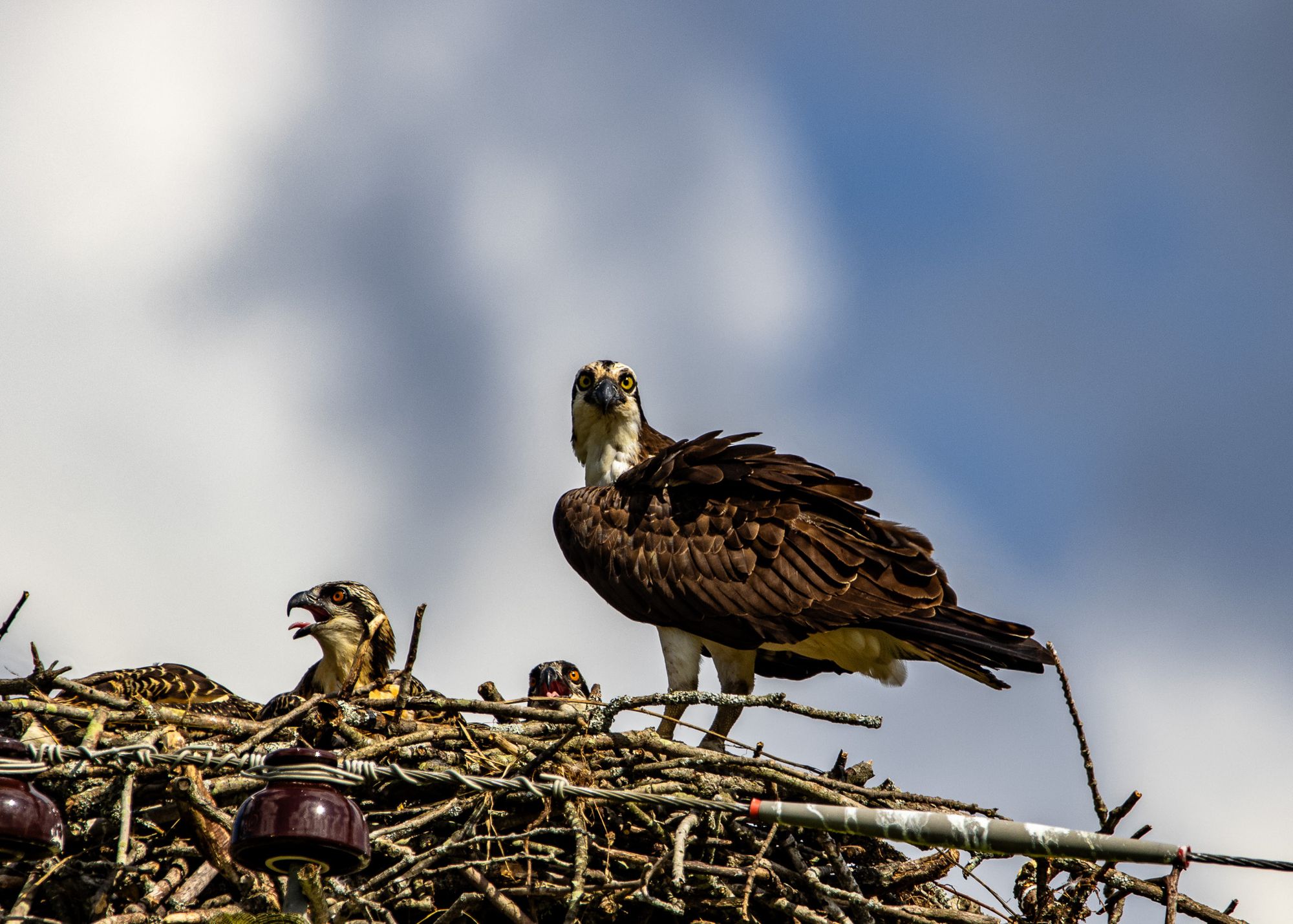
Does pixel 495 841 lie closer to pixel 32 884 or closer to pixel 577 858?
pixel 577 858

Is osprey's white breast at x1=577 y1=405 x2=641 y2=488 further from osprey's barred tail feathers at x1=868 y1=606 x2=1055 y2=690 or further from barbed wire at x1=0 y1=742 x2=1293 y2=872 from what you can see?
barbed wire at x1=0 y1=742 x2=1293 y2=872

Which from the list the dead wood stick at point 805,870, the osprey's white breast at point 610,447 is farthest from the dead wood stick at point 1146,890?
the osprey's white breast at point 610,447

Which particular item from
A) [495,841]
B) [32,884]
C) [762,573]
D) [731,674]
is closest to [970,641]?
[762,573]

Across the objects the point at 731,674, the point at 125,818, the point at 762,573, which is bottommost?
the point at 125,818

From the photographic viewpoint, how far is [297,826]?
13.1 feet

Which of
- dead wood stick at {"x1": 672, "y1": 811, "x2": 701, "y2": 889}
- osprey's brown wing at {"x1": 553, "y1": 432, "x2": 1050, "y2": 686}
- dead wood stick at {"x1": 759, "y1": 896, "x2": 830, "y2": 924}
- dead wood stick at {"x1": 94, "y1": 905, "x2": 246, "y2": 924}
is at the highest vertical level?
osprey's brown wing at {"x1": 553, "y1": 432, "x2": 1050, "y2": 686}

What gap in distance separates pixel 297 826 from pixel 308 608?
4403mm

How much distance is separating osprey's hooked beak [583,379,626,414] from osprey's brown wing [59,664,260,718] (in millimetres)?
2636

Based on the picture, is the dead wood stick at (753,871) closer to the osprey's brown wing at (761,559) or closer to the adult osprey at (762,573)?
the adult osprey at (762,573)

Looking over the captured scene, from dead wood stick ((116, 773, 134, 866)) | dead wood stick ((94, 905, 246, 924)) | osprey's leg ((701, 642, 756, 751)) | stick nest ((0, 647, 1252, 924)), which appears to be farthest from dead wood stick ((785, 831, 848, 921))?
dead wood stick ((116, 773, 134, 866))

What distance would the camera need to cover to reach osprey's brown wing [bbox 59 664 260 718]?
6883mm

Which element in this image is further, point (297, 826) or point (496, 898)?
point (496, 898)

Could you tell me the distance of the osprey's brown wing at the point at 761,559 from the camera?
7.26 m

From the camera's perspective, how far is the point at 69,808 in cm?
540
